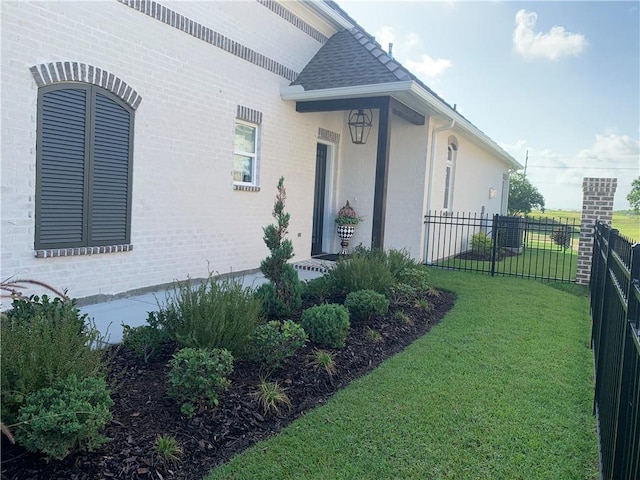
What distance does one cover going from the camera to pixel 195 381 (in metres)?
3.01

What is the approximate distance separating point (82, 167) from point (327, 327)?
3.45 m

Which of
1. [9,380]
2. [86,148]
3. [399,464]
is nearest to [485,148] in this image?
[86,148]

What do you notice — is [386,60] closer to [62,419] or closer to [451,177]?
[451,177]

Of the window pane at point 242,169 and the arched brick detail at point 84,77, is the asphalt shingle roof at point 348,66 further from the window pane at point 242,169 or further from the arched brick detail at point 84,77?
the arched brick detail at point 84,77

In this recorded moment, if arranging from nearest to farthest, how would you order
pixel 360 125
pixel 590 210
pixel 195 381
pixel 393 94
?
1. pixel 195 381
2. pixel 393 94
3. pixel 590 210
4. pixel 360 125

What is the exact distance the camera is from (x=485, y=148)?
14883 millimetres

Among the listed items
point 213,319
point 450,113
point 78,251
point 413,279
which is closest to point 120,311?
point 78,251

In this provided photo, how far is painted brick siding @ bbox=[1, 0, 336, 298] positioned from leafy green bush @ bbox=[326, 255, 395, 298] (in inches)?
91.8

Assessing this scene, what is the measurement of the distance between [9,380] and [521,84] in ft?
91.0

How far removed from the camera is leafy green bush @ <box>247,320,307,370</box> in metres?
3.77

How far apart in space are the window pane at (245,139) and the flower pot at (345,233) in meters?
3.25

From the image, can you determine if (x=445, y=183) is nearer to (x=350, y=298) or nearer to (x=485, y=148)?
(x=485, y=148)

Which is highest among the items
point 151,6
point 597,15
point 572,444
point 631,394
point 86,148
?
point 597,15

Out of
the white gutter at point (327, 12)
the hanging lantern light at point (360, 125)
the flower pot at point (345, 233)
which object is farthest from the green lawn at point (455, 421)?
the white gutter at point (327, 12)
